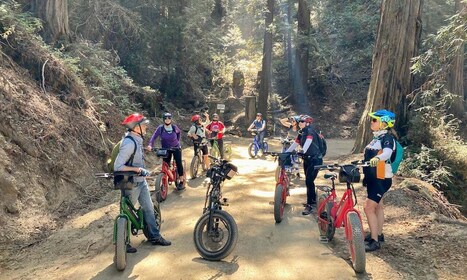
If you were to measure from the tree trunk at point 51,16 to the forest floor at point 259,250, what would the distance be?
8168 mm

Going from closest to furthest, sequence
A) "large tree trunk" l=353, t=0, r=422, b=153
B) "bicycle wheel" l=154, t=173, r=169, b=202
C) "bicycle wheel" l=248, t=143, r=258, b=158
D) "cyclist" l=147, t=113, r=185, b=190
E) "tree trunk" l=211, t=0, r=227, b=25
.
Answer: "bicycle wheel" l=154, t=173, r=169, b=202 < "cyclist" l=147, t=113, r=185, b=190 < "large tree trunk" l=353, t=0, r=422, b=153 < "bicycle wheel" l=248, t=143, r=258, b=158 < "tree trunk" l=211, t=0, r=227, b=25

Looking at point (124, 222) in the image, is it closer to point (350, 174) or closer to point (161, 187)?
point (350, 174)

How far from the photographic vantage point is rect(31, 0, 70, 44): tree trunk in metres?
14.4

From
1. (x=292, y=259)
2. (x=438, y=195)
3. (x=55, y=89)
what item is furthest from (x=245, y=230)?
(x=55, y=89)

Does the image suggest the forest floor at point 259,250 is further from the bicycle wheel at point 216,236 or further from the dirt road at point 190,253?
the bicycle wheel at point 216,236

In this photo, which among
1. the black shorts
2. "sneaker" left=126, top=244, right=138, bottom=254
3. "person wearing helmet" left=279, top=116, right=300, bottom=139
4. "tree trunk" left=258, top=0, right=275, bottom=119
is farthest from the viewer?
"tree trunk" left=258, top=0, right=275, bottom=119

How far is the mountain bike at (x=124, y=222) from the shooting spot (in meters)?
5.57

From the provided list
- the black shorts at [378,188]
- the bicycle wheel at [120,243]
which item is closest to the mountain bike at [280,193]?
Answer: the black shorts at [378,188]

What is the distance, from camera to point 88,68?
14.5 m

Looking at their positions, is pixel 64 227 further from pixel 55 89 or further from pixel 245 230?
pixel 55 89

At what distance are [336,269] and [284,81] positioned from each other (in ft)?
93.0

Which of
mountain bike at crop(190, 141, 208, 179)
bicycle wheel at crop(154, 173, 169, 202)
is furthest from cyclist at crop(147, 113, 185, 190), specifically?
mountain bike at crop(190, 141, 208, 179)

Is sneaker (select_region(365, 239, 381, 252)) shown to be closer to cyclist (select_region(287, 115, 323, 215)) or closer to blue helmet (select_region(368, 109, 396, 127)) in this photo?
blue helmet (select_region(368, 109, 396, 127))

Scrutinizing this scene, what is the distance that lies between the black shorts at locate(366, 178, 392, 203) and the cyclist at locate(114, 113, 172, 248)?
11.2ft
